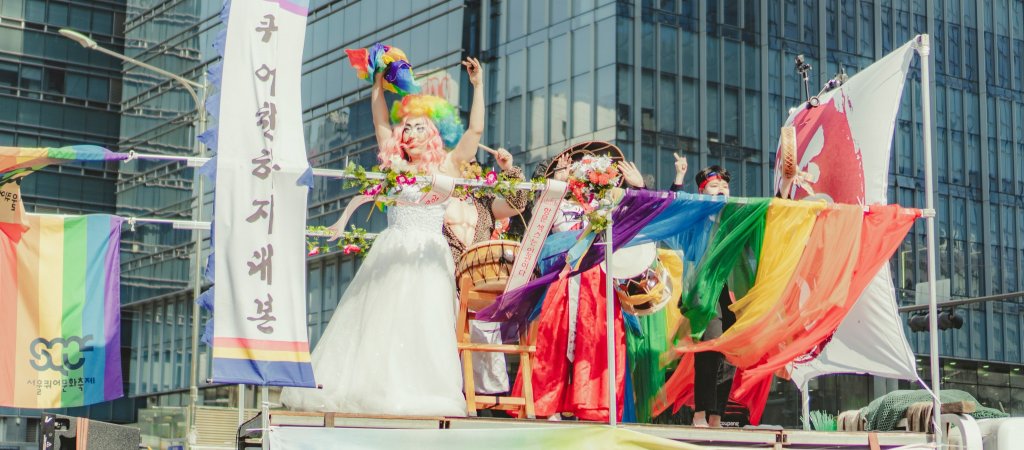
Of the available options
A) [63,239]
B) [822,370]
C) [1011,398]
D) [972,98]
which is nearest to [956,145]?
[972,98]

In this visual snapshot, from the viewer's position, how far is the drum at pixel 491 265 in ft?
27.0

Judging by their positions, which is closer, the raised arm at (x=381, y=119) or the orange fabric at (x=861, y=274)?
the orange fabric at (x=861, y=274)

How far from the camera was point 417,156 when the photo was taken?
856 centimetres

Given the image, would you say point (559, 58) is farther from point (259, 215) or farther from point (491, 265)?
point (259, 215)

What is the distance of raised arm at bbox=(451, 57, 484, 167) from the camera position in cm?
874

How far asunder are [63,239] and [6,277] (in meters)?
0.37

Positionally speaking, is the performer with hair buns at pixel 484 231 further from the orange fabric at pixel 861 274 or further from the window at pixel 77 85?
the window at pixel 77 85

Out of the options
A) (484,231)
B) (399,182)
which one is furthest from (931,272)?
(399,182)

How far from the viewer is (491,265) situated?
27.2ft

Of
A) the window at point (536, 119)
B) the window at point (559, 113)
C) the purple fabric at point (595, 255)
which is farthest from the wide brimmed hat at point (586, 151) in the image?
the window at point (536, 119)

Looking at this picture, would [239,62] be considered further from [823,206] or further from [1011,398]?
[1011,398]

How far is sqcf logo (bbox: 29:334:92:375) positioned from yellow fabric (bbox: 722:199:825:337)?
3658 millimetres

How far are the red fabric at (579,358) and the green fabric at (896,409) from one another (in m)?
1.57

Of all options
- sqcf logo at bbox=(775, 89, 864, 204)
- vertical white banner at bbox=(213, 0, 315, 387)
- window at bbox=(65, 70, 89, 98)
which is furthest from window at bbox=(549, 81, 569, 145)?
window at bbox=(65, 70, 89, 98)
